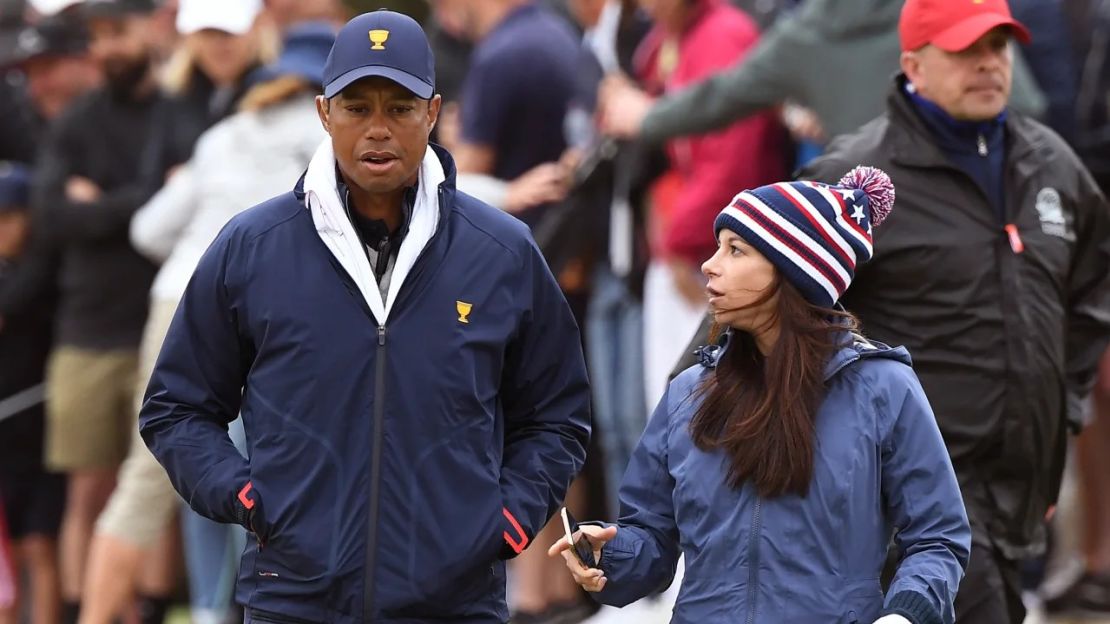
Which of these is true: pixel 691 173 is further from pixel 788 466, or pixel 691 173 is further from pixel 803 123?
pixel 788 466

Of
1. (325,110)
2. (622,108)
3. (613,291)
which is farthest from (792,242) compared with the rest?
(613,291)

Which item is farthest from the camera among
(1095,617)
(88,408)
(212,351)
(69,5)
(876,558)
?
(69,5)

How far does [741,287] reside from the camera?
4.56m

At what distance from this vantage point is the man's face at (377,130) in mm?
4582

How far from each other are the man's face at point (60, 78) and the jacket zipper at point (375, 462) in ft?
19.1

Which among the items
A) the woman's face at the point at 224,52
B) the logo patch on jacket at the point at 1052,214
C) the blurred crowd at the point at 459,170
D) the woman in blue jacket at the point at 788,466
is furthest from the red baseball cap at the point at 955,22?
the woman's face at the point at 224,52

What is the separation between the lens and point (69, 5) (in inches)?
388

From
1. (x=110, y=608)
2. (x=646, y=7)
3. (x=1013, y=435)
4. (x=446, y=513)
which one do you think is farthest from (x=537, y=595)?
(x=446, y=513)

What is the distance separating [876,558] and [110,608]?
4532mm

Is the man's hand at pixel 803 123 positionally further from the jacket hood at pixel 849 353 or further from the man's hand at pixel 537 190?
the jacket hood at pixel 849 353

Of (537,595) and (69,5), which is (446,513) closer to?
(537,595)

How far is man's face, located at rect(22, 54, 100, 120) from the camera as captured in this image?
1003 centimetres

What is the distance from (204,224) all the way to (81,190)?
1332mm

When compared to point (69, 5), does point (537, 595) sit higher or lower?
lower
